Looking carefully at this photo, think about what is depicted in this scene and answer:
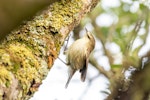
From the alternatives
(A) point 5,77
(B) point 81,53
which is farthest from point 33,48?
(B) point 81,53

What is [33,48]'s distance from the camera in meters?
1.18

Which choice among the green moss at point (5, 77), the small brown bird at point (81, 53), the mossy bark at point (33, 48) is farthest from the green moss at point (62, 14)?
the small brown bird at point (81, 53)

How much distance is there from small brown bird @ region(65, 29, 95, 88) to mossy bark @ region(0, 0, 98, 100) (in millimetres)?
927

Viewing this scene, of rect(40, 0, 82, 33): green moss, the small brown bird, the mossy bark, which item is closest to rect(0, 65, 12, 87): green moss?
the mossy bark

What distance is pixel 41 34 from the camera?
122 cm

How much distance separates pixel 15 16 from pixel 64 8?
2.03 feet

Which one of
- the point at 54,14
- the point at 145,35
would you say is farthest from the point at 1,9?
the point at 145,35

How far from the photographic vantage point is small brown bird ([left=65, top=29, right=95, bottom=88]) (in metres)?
2.37

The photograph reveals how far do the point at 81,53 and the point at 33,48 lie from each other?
1257 millimetres

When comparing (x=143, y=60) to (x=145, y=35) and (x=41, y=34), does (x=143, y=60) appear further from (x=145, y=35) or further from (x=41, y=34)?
Result: (x=145, y=35)

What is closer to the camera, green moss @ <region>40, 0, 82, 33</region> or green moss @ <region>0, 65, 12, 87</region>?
green moss @ <region>0, 65, 12, 87</region>

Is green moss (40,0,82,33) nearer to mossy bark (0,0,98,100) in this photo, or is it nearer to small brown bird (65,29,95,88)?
mossy bark (0,0,98,100)

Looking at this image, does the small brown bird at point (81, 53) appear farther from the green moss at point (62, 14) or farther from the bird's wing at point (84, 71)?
the green moss at point (62, 14)

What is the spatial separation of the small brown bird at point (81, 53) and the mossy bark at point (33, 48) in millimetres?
927
